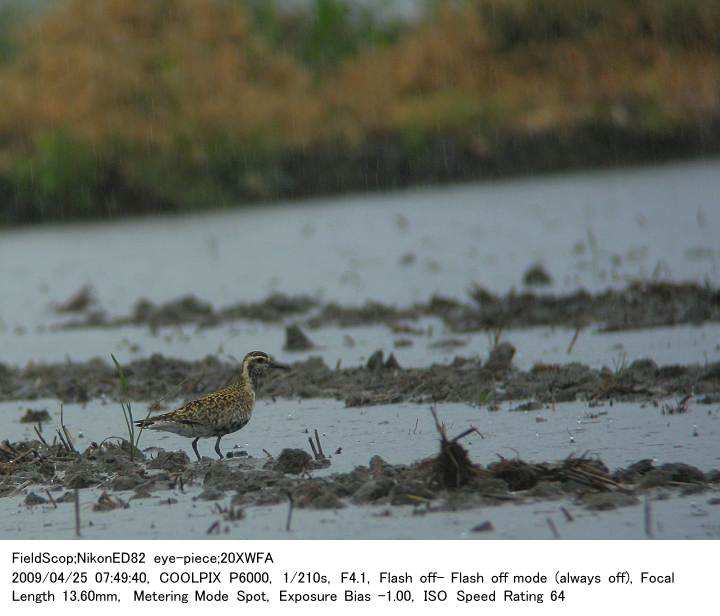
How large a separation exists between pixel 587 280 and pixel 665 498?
9095 mm

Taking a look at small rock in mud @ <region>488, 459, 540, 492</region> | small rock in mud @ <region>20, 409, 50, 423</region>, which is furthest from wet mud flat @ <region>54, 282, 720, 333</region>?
small rock in mud @ <region>488, 459, 540, 492</region>

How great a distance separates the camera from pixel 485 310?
13219 mm

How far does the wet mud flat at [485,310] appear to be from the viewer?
12.2 meters

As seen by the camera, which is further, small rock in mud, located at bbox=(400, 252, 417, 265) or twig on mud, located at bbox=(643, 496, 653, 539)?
small rock in mud, located at bbox=(400, 252, 417, 265)

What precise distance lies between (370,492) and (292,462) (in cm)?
82

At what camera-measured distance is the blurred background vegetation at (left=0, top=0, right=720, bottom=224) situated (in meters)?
28.6

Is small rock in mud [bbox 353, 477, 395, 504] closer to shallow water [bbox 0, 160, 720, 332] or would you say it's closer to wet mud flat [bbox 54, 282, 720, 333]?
wet mud flat [bbox 54, 282, 720, 333]

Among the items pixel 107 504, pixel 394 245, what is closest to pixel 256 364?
pixel 107 504

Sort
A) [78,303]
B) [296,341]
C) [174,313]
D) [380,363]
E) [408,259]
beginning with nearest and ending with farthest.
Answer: [380,363] < [296,341] < [174,313] < [78,303] < [408,259]

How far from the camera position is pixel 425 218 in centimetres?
2272

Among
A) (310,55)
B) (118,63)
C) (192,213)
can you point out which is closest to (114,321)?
(192,213)

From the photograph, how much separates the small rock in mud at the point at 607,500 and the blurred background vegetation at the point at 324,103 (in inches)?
880

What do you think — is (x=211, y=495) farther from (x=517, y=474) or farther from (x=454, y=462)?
(x=517, y=474)

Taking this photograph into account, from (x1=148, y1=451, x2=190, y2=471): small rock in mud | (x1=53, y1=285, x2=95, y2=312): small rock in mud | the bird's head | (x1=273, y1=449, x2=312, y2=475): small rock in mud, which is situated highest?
the bird's head
